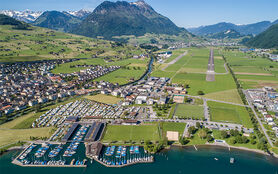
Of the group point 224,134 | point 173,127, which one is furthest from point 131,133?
point 224,134

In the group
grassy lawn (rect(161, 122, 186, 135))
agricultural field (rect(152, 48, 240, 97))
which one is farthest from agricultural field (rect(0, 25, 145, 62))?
grassy lawn (rect(161, 122, 186, 135))

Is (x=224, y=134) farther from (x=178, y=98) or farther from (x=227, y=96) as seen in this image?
(x=227, y=96)

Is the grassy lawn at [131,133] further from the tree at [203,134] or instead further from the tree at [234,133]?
the tree at [234,133]

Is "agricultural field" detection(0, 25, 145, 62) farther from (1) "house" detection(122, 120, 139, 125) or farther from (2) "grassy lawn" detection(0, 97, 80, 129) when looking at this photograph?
(1) "house" detection(122, 120, 139, 125)

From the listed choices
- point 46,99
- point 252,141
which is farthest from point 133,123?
point 46,99

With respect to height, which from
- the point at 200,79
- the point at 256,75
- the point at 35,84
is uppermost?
the point at 35,84

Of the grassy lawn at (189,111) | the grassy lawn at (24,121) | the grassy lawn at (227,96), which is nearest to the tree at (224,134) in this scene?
the grassy lawn at (189,111)
